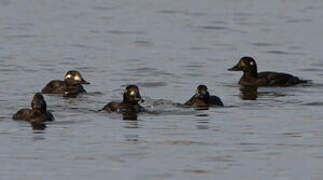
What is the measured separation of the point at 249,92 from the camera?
2605cm

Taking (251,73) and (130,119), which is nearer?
(130,119)

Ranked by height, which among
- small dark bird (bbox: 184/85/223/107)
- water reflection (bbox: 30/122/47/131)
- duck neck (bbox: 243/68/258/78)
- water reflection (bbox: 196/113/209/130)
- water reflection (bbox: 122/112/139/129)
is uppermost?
duck neck (bbox: 243/68/258/78)

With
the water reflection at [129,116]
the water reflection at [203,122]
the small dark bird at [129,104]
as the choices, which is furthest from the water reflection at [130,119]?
the water reflection at [203,122]

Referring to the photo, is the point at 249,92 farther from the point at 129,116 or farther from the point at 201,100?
the point at 129,116

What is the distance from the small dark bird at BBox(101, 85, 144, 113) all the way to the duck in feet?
18.6

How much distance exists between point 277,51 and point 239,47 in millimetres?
1169

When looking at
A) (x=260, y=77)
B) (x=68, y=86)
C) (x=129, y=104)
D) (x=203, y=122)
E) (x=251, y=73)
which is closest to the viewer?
(x=203, y=122)

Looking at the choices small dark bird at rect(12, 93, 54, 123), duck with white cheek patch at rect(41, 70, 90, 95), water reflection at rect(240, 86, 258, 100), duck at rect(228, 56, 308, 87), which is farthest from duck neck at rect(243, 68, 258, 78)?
small dark bird at rect(12, 93, 54, 123)

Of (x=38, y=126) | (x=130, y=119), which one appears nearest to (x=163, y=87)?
(x=130, y=119)

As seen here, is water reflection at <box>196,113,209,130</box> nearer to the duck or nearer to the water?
the water

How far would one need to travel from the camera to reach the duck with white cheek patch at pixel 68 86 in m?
24.7

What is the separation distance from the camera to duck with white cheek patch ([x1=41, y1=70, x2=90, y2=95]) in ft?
81.0

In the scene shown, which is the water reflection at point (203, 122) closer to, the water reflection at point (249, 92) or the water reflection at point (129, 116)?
the water reflection at point (129, 116)

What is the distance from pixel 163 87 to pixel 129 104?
162 inches
